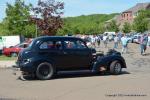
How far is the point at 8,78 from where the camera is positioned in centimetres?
1659

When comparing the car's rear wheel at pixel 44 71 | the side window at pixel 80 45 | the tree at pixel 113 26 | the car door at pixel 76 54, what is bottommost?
the car's rear wheel at pixel 44 71

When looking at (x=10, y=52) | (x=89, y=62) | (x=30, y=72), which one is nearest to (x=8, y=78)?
(x=30, y=72)

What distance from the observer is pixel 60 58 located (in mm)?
16359

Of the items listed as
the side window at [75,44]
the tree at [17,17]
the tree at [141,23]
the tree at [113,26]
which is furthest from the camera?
the tree at [113,26]

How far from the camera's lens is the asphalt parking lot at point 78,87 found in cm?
1173

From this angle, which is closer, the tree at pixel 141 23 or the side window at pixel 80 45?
the side window at pixel 80 45

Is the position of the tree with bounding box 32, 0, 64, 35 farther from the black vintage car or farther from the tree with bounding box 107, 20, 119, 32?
the tree with bounding box 107, 20, 119, 32

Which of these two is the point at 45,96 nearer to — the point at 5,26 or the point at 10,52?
→ the point at 10,52

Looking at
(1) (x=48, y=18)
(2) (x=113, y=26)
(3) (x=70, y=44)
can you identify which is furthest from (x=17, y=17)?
(2) (x=113, y=26)

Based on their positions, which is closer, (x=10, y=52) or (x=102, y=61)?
(x=102, y=61)

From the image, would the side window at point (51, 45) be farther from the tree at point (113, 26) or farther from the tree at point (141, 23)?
the tree at point (113, 26)

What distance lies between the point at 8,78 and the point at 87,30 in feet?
459

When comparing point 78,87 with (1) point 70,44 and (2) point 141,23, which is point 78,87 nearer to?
(1) point 70,44

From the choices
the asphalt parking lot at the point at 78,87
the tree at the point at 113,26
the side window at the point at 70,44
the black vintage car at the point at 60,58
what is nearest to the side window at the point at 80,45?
the black vintage car at the point at 60,58
